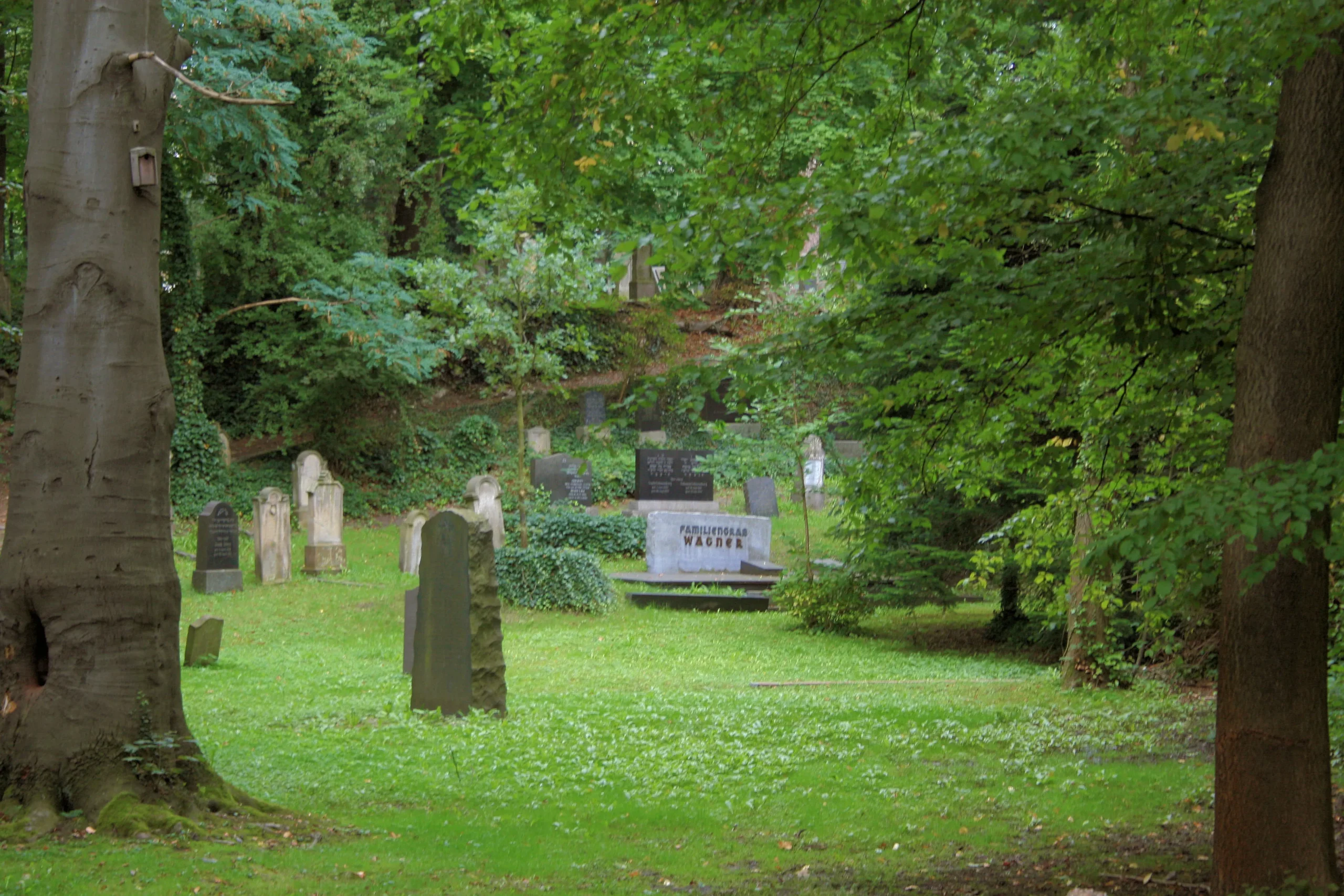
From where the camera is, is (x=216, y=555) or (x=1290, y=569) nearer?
(x=1290, y=569)

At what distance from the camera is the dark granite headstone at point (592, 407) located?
32.8 m

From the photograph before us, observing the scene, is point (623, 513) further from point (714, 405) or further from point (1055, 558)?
point (1055, 558)

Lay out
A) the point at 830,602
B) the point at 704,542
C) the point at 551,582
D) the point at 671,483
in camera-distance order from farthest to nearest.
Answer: the point at 671,483
the point at 704,542
the point at 551,582
the point at 830,602

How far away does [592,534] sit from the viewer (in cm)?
2333

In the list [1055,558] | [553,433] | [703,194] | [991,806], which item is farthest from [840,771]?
[553,433]

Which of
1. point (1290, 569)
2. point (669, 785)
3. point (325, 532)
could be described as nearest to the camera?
point (1290, 569)

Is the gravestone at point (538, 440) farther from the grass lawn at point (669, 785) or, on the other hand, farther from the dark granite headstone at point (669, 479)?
the grass lawn at point (669, 785)

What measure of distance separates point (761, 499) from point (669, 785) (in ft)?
62.3

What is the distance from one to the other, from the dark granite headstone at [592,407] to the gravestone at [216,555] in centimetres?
1498

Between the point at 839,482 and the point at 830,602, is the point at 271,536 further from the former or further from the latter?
the point at 839,482

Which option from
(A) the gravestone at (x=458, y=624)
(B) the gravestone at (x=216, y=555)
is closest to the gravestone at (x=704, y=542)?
(B) the gravestone at (x=216, y=555)

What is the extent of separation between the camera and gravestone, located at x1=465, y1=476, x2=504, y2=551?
22.3 m

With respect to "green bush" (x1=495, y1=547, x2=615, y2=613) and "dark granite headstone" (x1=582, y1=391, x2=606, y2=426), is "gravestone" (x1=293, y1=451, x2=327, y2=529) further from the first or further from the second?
"dark granite headstone" (x1=582, y1=391, x2=606, y2=426)

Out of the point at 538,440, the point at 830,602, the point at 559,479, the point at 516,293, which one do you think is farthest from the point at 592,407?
the point at 830,602
